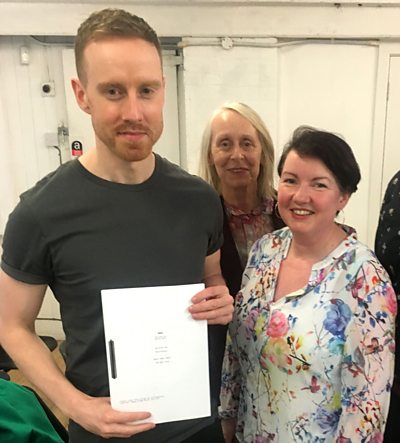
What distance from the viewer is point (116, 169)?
3.36 feet

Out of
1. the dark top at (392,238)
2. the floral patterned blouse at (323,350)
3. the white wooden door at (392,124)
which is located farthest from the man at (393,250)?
the white wooden door at (392,124)

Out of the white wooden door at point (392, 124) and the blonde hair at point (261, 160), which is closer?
the blonde hair at point (261, 160)

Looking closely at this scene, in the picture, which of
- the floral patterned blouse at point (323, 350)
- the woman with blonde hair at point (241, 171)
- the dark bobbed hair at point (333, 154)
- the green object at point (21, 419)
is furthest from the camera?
the woman with blonde hair at point (241, 171)

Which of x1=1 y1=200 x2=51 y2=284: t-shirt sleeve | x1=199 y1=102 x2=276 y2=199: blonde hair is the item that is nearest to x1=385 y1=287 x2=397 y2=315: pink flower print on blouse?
x1=199 y1=102 x2=276 y2=199: blonde hair

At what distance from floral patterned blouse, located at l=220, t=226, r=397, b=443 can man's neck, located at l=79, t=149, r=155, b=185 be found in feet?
1.73

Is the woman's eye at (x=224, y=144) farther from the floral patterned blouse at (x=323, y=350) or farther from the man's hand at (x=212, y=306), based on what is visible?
the man's hand at (x=212, y=306)

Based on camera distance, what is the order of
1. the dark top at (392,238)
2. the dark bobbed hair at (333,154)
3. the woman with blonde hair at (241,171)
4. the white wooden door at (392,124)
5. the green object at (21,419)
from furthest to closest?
the white wooden door at (392,124) < the woman with blonde hair at (241,171) < the dark top at (392,238) < the dark bobbed hair at (333,154) < the green object at (21,419)

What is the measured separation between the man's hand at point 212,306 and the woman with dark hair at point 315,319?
258mm

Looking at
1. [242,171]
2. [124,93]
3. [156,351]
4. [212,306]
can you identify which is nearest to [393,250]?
[242,171]

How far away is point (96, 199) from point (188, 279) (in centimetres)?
28

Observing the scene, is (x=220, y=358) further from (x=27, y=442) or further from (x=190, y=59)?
(x=190, y=59)

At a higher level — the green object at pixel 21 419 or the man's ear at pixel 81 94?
the man's ear at pixel 81 94

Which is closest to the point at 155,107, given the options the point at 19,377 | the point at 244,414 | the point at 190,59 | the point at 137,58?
the point at 137,58

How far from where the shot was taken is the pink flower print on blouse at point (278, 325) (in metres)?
1.21
